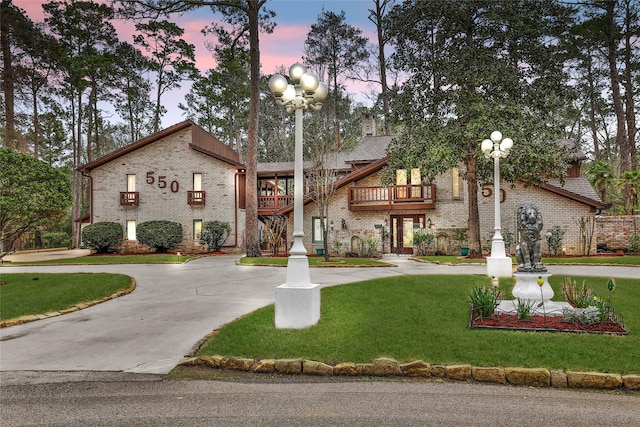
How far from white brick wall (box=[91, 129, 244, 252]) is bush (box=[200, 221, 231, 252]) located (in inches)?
18.7

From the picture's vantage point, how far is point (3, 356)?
20.6 feet

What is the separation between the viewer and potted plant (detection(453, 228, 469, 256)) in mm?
21047

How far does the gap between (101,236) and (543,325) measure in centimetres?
2503

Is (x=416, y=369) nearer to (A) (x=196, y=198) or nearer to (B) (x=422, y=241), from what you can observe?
(B) (x=422, y=241)

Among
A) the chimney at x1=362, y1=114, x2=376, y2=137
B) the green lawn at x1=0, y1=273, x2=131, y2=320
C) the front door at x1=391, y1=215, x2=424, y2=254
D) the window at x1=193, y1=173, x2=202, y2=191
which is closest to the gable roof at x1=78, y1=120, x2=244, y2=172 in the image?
the window at x1=193, y1=173, x2=202, y2=191

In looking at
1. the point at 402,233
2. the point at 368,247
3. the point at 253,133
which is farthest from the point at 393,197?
the point at 253,133

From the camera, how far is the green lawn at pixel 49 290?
9633 millimetres

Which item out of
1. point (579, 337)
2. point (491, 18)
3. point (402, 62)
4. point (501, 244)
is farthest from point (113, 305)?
point (491, 18)

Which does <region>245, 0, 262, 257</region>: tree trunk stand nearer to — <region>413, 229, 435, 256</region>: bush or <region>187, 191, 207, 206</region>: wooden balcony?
<region>187, 191, 207, 206</region>: wooden balcony

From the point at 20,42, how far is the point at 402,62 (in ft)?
93.1

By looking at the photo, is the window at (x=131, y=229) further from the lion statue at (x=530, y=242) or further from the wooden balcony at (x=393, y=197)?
the lion statue at (x=530, y=242)

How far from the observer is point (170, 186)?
89.9 feet

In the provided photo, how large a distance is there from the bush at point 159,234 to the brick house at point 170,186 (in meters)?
0.91

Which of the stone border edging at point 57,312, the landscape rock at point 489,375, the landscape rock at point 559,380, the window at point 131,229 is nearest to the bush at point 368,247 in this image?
the stone border edging at point 57,312
